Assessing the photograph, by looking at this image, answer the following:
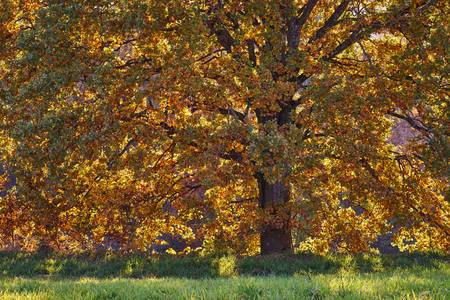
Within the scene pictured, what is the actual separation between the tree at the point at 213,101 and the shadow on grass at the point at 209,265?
1238 mm

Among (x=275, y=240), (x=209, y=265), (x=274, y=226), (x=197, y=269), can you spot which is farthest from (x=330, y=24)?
(x=197, y=269)

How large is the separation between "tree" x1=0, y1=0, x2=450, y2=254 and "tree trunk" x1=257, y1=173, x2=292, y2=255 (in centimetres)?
5

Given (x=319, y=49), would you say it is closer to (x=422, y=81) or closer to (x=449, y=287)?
(x=422, y=81)

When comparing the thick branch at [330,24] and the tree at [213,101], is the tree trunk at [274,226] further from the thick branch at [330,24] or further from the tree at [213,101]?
the thick branch at [330,24]

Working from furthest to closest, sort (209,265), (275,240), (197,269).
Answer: (275,240) → (209,265) → (197,269)

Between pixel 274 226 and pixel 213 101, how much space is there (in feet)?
13.7

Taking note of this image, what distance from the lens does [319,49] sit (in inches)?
587

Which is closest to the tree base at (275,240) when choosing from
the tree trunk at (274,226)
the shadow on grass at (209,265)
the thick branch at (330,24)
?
the tree trunk at (274,226)

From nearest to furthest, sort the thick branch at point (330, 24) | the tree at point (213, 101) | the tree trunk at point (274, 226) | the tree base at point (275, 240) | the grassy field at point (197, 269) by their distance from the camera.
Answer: the grassy field at point (197, 269) → the tree at point (213, 101) → the tree trunk at point (274, 226) → the thick branch at point (330, 24) → the tree base at point (275, 240)

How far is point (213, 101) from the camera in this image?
13.3m

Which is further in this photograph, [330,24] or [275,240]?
[275,240]

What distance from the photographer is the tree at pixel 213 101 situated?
12242 millimetres

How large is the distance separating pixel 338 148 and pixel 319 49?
11.5 ft

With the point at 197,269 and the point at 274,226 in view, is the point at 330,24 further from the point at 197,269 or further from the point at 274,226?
the point at 197,269
